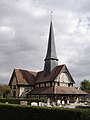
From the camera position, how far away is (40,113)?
67.8 ft

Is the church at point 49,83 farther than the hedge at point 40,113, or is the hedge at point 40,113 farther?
the church at point 49,83

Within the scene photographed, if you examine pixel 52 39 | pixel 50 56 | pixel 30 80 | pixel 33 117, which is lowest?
pixel 33 117

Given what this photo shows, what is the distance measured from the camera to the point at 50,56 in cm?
6109

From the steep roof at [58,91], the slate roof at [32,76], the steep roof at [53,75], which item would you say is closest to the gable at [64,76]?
the steep roof at [53,75]

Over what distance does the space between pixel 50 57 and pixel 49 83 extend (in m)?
6.48

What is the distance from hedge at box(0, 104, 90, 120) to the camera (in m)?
17.6

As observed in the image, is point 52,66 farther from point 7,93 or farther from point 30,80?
point 7,93

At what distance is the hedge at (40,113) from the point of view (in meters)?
17.6

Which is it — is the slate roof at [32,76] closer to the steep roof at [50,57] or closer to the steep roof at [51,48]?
the steep roof at [50,57]

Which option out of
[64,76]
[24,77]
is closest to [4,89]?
[24,77]

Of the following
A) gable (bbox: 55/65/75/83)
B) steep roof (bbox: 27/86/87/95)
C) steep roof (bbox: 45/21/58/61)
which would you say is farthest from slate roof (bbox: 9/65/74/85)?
steep roof (bbox: 45/21/58/61)

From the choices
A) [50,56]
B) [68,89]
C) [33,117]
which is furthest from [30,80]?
[33,117]

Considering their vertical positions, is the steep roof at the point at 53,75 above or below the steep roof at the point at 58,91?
above

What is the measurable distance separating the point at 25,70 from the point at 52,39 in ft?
35.0
